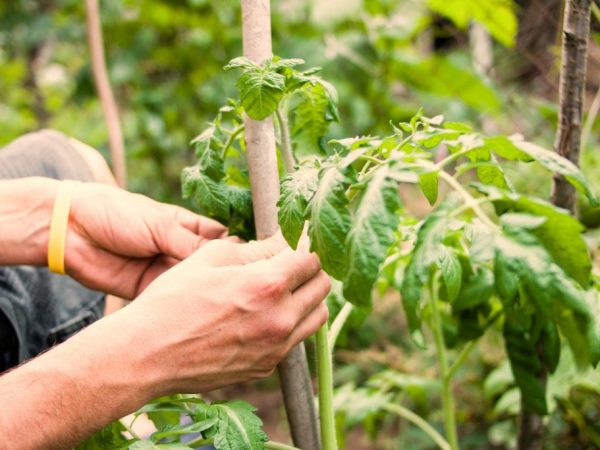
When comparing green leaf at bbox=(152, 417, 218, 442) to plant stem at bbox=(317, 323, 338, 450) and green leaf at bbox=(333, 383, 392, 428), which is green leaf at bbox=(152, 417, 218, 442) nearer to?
plant stem at bbox=(317, 323, 338, 450)

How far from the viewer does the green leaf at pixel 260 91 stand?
667 mm

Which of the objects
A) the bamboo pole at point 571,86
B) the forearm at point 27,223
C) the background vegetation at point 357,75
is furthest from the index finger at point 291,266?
the background vegetation at point 357,75

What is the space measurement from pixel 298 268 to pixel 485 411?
1.21m

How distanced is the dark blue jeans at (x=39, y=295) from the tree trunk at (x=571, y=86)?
0.91m

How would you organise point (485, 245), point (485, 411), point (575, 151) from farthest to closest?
point (485, 411) < point (575, 151) < point (485, 245)

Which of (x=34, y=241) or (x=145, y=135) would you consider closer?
(x=34, y=241)

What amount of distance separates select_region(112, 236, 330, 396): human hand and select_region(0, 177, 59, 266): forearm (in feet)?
1.44

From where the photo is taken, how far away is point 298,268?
69 cm

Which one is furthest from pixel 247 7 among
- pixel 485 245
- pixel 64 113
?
pixel 64 113

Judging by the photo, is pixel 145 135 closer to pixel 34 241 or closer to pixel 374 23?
pixel 374 23

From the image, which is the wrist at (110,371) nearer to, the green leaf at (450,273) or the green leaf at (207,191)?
the green leaf at (207,191)

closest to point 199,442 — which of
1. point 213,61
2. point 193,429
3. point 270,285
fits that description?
point 193,429

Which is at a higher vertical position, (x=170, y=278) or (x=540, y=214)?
(x=540, y=214)

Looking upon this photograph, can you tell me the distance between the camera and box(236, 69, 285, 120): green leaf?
2.19 ft
